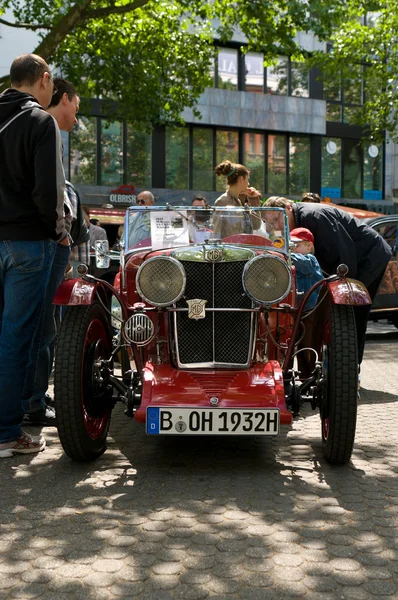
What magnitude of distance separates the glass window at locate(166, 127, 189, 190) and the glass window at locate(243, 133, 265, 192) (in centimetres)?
257

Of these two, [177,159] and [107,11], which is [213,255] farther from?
[177,159]

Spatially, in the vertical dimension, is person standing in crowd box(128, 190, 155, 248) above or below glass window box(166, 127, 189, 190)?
below

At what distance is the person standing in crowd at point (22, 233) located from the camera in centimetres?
464

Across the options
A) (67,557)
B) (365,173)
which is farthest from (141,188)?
(67,557)

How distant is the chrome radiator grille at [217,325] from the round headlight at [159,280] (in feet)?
0.46

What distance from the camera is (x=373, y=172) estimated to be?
114 feet

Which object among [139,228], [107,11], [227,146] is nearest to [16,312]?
[139,228]

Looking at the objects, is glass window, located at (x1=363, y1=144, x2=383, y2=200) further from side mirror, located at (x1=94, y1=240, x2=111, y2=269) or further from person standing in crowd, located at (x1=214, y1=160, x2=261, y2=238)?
side mirror, located at (x1=94, y1=240, x2=111, y2=269)

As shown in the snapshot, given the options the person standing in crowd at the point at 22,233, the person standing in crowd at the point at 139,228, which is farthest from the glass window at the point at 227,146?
the person standing in crowd at the point at 22,233

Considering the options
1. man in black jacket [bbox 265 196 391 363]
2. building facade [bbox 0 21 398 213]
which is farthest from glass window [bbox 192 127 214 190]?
man in black jacket [bbox 265 196 391 363]

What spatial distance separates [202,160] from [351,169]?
Answer: 7063mm

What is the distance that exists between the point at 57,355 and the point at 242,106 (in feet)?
91.7

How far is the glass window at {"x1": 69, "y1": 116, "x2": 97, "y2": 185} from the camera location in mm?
28422

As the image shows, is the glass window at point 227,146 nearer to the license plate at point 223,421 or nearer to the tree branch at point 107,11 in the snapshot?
the tree branch at point 107,11
